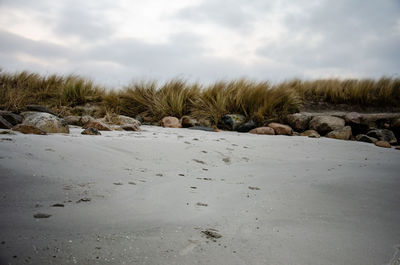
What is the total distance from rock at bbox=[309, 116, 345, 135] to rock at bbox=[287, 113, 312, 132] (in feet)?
0.40

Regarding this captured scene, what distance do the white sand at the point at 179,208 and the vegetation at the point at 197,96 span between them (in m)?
3.76

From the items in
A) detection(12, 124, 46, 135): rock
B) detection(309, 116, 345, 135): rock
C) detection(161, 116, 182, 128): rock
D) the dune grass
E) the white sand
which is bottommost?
the white sand

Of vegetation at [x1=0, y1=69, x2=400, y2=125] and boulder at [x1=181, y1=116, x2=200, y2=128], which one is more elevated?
vegetation at [x1=0, y1=69, x2=400, y2=125]

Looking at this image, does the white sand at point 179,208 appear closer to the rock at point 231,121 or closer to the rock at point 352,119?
the rock at point 231,121

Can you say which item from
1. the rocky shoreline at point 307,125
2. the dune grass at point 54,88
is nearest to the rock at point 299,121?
the rocky shoreline at point 307,125

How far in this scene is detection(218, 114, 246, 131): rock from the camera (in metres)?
5.86

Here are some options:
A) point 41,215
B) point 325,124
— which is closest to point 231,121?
point 325,124

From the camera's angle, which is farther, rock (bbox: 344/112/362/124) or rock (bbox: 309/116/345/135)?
rock (bbox: 344/112/362/124)

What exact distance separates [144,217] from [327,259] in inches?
29.5

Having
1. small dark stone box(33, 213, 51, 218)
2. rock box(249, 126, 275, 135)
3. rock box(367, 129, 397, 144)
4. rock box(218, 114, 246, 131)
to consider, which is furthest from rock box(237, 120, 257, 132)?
small dark stone box(33, 213, 51, 218)

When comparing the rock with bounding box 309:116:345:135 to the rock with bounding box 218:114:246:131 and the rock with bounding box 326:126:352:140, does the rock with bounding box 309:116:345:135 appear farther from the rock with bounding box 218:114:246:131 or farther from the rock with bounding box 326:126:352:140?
the rock with bounding box 218:114:246:131

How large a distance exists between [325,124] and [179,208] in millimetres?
4945

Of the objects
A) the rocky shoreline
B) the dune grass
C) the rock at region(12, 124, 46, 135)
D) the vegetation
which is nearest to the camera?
the rock at region(12, 124, 46, 135)

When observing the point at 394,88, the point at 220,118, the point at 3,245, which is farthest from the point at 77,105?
the point at 394,88
